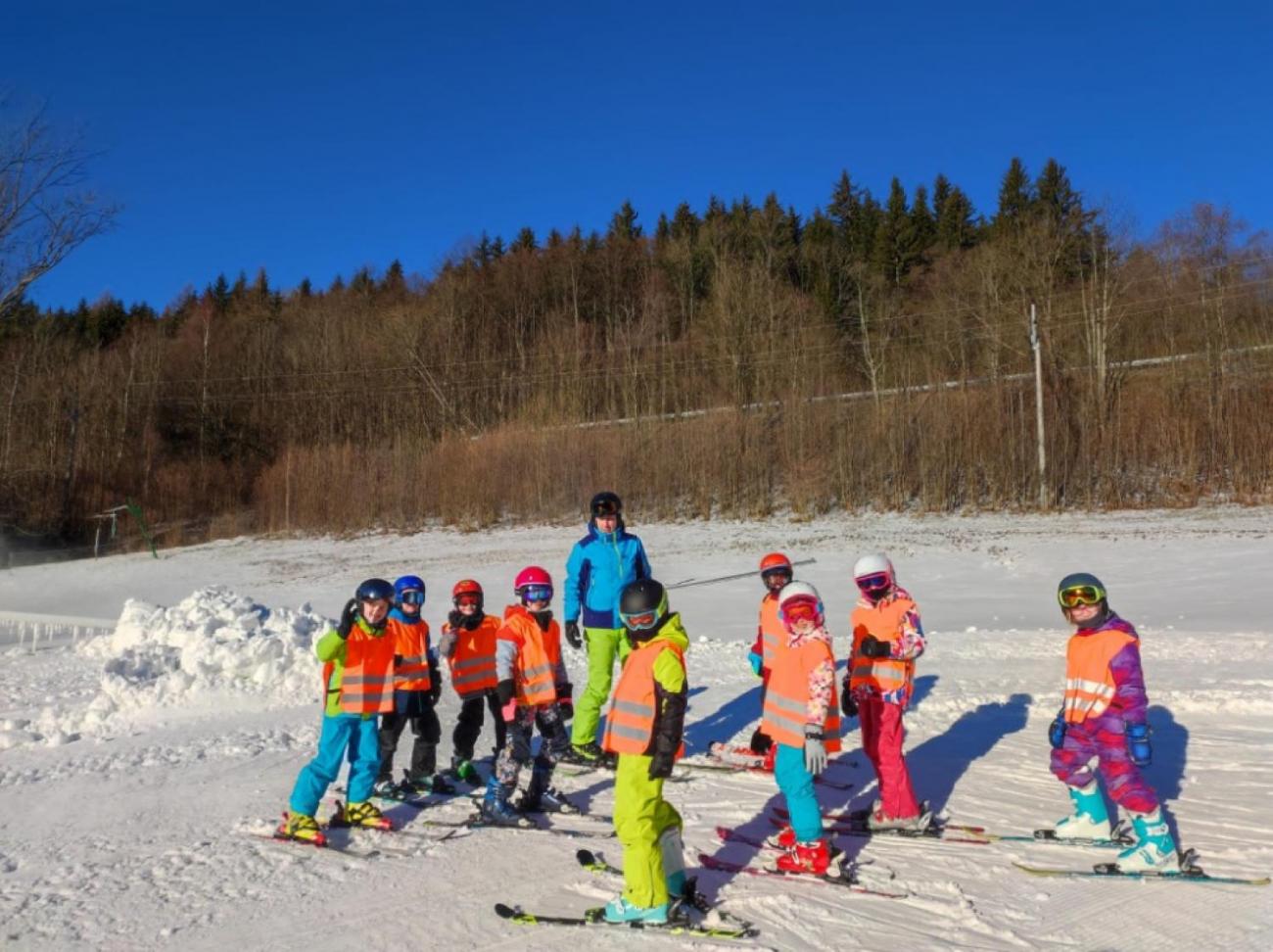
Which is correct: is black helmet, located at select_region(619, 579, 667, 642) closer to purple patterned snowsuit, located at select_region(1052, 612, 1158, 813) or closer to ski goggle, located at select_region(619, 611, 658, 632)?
ski goggle, located at select_region(619, 611, 658, 632)

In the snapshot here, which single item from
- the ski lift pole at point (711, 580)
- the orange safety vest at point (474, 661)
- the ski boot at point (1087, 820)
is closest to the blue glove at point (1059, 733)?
the ski boot at point (1087, 820)

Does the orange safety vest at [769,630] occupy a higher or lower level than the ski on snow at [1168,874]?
higher

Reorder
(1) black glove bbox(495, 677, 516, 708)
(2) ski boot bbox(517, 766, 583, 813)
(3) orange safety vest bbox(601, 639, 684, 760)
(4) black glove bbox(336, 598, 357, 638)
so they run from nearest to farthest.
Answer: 1. (3) orange safety vest bbox(601, 639, 684, 760)
2. (4) black glove bbox(336, 598, 357, 638)
3. (1) black glove bbox(495, 677, 516, 708)
4. (2) ski boot bbox(517, 766, 583, 813)

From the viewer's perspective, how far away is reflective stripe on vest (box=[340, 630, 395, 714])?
229 inches

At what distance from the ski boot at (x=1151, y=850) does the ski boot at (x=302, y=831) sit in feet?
14.9

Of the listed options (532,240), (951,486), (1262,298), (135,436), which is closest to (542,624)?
(951,486)

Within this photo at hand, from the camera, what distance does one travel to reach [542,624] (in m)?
6.37

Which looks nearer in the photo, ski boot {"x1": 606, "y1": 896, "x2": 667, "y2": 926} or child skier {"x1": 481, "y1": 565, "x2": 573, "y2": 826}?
ski boot {"x1": 606, "y1": 896, "x2": 667, "y2": 926}

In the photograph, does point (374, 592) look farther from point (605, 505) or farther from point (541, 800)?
point (605, 505)

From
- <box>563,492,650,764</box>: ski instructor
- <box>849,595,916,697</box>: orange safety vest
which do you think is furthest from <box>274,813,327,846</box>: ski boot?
<box>849,595,916,697</box>: orange safety vest

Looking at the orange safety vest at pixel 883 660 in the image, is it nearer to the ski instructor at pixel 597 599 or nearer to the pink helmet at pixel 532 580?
the pink helmet at pixel 532 580

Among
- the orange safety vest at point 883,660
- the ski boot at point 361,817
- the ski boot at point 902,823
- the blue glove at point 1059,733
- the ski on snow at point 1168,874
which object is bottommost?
the ski on snow at point 1168,874

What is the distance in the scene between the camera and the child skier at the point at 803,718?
16.1ft

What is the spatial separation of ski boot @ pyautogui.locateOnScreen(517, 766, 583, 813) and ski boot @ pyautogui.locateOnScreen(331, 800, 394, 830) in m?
0.87
